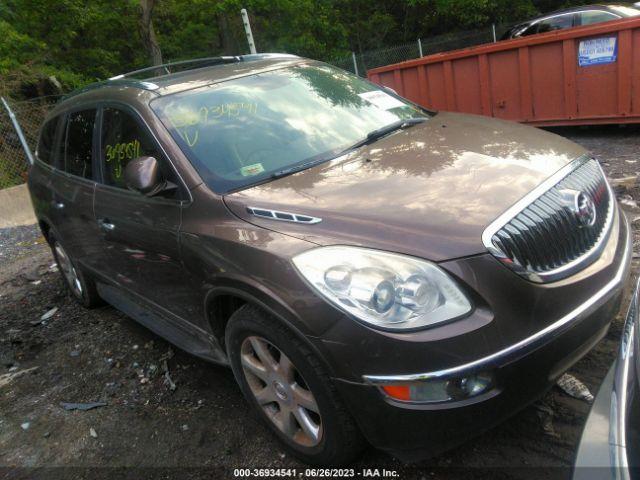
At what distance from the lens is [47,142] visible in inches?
182

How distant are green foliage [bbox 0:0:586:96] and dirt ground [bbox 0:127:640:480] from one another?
13062mm

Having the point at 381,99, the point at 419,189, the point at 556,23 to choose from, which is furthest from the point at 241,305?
the point at 556,23

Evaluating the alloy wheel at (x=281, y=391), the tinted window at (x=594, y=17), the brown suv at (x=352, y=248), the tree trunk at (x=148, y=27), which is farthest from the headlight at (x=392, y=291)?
the tree trunk at (x=148, y=27)

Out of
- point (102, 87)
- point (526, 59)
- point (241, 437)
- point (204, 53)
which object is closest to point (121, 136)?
point (102, 87)

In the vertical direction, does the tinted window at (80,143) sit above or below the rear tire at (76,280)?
above

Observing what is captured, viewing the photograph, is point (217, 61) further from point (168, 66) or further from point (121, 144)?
point (121, 144)

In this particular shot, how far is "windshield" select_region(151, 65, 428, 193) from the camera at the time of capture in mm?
2801

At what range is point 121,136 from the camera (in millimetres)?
3268

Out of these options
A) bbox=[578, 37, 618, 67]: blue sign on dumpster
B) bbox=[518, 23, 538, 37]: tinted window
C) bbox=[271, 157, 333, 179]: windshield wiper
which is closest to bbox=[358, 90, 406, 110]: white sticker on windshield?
bbox=[271, 157, 333, 179]: windshield wiper

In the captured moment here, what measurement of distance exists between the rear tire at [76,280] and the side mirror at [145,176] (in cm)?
197

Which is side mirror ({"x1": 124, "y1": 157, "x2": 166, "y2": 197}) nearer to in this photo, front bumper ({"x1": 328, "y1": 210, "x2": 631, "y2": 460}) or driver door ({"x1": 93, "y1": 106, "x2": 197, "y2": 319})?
driver door ({"x1": 93, "y1": 106, "x2": 197, "y2": 319})

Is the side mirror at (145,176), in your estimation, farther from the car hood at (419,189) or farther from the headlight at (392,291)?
the headlight at (392,291)

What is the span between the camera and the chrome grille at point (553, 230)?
2.04 m

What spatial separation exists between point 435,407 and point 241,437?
1266 mm
